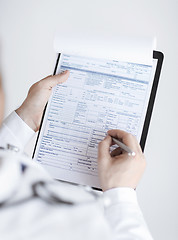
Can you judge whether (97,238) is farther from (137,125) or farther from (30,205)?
(137,125)

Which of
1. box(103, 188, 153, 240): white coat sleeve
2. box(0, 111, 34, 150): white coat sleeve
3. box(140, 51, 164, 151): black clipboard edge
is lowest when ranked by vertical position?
box(103, 188, 153, 240): white coat sleeve

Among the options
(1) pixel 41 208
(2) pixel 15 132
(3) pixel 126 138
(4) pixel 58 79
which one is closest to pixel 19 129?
(2) pixel 15 132

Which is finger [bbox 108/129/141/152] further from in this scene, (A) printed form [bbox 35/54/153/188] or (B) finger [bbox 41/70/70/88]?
(B) finger [bbox 41/70/70/88]

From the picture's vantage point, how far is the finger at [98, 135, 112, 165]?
1.68 ft

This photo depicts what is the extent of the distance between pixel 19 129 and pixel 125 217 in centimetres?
31

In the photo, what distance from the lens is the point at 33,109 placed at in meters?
0.65

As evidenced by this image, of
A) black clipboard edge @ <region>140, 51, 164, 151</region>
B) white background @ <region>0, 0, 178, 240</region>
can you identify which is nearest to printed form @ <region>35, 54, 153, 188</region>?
black clipboard edge @ <region>140, 51, 164, 151</region>

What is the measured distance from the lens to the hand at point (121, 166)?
0.47 m

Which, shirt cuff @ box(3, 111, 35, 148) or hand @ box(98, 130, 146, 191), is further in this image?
shirt cuff @ box(3, 111, 35, 148)

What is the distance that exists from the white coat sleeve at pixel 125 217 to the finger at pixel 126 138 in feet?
0.26

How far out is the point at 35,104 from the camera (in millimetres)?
643

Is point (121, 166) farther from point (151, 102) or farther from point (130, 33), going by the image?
point (130, 33)

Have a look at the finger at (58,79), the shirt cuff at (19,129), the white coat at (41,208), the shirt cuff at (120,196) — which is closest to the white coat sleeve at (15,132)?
the shirt cuff at (19,129)

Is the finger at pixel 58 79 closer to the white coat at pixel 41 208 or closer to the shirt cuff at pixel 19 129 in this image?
the shirt cuff at pixel 19 129
